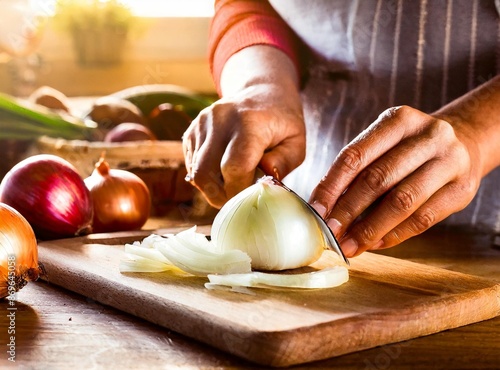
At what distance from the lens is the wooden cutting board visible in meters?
0.78

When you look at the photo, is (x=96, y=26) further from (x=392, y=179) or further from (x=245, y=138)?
(x=392, y=179)

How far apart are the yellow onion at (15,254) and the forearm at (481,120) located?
0.60m

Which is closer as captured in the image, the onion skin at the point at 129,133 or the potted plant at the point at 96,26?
the onion skin at the point at 129,133

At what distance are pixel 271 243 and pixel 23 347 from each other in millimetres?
341

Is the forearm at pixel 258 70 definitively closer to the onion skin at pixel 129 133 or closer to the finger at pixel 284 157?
the finger at pixel 284 157

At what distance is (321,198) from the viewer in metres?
1.05

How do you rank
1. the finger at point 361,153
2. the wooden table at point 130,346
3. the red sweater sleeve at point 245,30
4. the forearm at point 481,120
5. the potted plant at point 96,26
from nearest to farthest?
1. the wooden table at point 130,346
2. the finger at point 361,153
3. the forearm at point 481,120
4. the red sweater sleeve at point 245,30
5. the potted plant at point 96,26

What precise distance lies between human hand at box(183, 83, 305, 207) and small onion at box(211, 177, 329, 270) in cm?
15

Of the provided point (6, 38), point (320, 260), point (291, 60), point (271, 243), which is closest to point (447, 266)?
point (320, 260)

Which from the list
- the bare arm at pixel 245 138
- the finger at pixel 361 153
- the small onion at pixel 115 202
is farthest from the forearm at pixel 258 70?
the finger at pixel 361 153

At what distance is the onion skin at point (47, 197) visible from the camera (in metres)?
1.31

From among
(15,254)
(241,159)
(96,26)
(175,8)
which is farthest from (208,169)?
(175,8)

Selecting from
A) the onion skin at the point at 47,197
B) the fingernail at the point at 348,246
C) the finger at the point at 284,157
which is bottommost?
the onion skin at the point at 47,197

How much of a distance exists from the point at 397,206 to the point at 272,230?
17 cm
